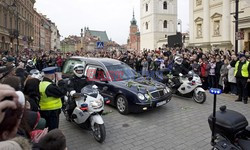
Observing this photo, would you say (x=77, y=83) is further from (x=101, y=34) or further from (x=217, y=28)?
(x=101, y=34)

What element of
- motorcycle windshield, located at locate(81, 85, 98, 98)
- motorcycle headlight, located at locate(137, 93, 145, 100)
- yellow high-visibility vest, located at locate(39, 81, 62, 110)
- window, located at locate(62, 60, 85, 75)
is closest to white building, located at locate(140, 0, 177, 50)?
window, located at locate(62, 60, 85, 75)

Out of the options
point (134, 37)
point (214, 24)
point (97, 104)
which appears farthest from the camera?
point (134, 37)

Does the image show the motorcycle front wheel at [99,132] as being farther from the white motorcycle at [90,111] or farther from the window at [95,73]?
the window at [95,73]

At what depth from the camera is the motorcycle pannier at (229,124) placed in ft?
11.8

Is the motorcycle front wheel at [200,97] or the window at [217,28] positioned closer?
the motorcycle front wheel at [200,97]

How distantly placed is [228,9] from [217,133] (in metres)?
29.2

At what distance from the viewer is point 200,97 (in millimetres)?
8852

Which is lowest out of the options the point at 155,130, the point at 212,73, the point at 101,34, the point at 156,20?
the point at 155,130

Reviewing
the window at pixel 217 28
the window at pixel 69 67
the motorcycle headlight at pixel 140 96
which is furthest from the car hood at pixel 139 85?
the window at pixel 217 28

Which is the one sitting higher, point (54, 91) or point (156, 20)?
point (156, 20)

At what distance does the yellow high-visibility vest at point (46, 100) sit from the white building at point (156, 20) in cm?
→ 5409

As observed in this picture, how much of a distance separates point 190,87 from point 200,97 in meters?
0.57

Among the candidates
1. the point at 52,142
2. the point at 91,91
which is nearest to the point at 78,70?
the point at 91,91

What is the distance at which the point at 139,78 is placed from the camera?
859cm
